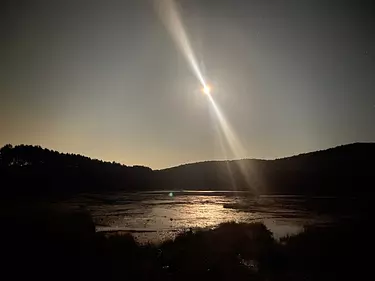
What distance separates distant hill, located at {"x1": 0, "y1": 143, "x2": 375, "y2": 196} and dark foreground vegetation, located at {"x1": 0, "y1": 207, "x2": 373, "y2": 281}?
7155 cm

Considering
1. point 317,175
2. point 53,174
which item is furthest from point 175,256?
point 317,175

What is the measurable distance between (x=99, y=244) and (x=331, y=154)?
546ft

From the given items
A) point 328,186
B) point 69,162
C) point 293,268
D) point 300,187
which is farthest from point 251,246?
point 69,162

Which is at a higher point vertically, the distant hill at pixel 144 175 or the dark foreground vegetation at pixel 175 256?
the distant hill at pixel 144 175

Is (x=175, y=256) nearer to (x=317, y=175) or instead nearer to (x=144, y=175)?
(x=317, y=175)

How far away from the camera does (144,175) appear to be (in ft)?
627

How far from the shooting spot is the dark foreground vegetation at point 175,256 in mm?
15609

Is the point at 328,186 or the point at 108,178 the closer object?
the point at 328,186

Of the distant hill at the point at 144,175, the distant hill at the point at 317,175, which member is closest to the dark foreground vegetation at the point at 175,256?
the distant hill at the point at 144,175

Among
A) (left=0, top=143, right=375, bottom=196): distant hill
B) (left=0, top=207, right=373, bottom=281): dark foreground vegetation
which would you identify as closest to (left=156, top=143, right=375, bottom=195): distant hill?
(left=0, top=143, right=375, bottom=196): distant hill

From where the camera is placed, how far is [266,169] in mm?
182375

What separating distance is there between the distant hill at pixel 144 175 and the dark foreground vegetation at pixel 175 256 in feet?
235

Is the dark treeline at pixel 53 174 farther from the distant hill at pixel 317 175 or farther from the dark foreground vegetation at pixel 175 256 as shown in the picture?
the dark foreground vegetation at pixel 175 256

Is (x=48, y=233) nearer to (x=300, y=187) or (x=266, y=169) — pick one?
(x=300, y=187)
